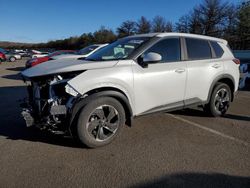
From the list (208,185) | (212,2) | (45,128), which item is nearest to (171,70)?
(208,185)

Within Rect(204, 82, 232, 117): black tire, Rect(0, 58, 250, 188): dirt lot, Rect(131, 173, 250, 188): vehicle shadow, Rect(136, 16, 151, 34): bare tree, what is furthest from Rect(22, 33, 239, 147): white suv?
Rect(136, 16, 151, 34): bare tree

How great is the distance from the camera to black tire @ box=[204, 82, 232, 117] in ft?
15.9

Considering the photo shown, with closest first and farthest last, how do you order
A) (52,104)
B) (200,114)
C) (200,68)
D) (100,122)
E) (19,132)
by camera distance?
(52,104)
(100,122)
(19,132)
(200,68)
(200,114)

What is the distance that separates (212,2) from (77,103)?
45.2 meters

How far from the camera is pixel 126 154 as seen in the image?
10.8ft

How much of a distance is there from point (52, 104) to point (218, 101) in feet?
12.2

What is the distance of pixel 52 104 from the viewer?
3162mm

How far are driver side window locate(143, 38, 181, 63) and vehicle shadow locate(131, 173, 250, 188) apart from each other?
2.02 meters

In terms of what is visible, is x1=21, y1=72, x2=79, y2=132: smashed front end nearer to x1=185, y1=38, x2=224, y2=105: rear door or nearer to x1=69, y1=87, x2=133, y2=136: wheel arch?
x1=69, y1=87, x2=133, y2=136: wheel arch

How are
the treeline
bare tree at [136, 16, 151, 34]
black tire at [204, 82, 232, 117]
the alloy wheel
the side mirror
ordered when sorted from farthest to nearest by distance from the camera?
bare tree at [136, 16, 151, 34] < the treeline < black tire at [204, 82, 232, 117] < the side mirror < the alloy wheel

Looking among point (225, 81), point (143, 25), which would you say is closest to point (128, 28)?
point (143, 25)

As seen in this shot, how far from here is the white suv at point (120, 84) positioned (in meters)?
3.18

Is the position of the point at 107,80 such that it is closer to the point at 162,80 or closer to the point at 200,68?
the point at 162,80

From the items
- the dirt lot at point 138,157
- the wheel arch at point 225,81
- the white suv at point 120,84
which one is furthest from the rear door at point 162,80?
the wheel arch at point 225,81
